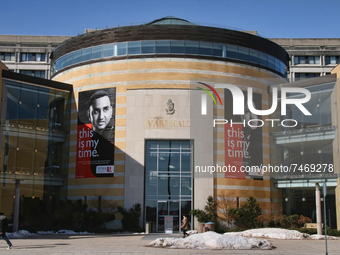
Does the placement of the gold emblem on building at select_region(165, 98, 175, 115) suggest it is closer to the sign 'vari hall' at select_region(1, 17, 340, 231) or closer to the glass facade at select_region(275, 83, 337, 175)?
the sign 'vari hall' at select_region(1, 17, 340, 231)

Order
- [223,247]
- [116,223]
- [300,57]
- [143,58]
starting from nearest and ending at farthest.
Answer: [223,247]
[116,223]
[143,58]
[300,57]

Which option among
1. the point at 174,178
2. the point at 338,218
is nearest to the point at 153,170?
the point at 174,178

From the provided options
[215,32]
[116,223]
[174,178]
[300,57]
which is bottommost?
[116,223]

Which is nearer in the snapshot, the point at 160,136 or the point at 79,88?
the point at 160,136

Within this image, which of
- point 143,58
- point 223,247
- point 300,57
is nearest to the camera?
point 223,247

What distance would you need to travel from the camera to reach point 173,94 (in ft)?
132

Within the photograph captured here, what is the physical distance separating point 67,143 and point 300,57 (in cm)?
4388

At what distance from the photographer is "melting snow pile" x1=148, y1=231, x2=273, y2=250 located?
23105 mm

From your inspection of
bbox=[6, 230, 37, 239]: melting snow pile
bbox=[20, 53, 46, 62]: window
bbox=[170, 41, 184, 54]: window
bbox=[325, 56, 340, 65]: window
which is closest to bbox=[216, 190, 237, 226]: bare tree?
bbox=[170, 41, 184, 54]: window

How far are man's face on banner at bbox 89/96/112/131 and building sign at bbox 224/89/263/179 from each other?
11432 mm

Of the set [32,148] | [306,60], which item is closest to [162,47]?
[32,148]

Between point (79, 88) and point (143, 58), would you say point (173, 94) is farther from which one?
point (79, 88)

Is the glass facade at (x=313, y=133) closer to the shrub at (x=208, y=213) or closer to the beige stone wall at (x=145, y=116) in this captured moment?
the beige stone wall at (x=145, y=116)
